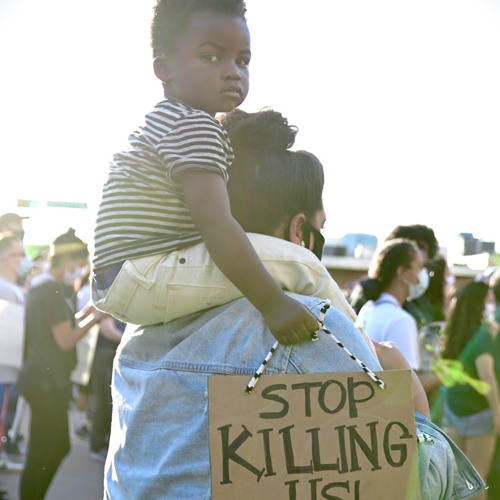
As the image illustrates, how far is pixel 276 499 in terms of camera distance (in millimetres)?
1649

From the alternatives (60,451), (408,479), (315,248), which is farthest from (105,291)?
(60,451)

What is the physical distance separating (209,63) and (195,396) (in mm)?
800

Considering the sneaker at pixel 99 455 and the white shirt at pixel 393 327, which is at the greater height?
the white shirt at pixel 393 327

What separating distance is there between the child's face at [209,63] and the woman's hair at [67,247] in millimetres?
4977

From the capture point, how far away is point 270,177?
1.92 meters

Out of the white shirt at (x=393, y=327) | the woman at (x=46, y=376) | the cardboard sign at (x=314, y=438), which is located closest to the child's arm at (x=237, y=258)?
the cardboard sign at (x=314, y=438)

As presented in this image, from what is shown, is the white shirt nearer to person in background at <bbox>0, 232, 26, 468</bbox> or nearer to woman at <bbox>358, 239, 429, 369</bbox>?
woman at <bbox>358, 239, 429, 369</bbox>

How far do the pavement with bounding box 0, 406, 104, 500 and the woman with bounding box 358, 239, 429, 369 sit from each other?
3.23 meters

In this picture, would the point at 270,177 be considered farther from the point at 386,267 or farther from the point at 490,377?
the point at 490,377

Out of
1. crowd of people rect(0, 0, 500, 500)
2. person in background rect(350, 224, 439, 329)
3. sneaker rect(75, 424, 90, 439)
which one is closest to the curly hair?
person in background rect(350, 224, 439, 329)

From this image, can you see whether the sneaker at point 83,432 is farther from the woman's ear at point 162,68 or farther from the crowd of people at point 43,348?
the woman's ear at point 162,68

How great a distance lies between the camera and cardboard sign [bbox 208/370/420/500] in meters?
1.64

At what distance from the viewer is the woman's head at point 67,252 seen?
22.3ft

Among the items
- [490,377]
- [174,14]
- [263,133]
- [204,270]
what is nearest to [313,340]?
[204,270]
